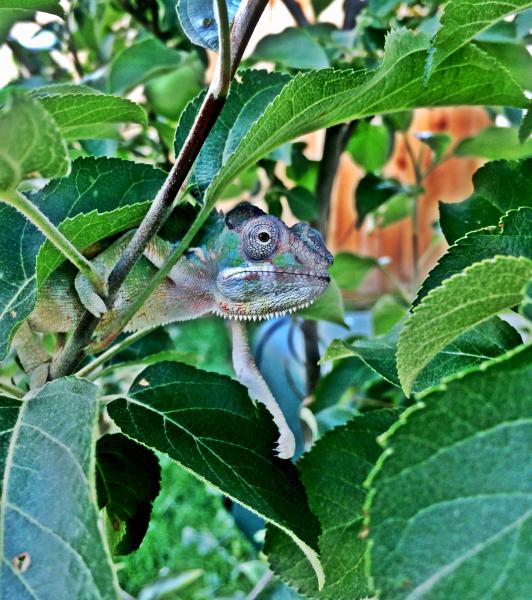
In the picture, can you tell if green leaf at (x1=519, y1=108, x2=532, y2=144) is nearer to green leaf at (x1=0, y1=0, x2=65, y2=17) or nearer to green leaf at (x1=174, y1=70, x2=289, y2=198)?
green leaf at (x1=174, y1=70, x2=289, y2=198)

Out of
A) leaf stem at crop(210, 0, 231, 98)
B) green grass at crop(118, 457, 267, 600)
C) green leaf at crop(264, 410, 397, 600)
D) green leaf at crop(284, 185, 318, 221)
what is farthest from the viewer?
green grass at crop(118, 457, 267, 600)

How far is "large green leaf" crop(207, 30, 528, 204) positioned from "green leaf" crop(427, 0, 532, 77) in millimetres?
16

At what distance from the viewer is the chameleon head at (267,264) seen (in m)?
0.62

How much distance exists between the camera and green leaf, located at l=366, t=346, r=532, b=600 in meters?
0.24

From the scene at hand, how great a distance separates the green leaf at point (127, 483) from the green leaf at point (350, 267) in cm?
61

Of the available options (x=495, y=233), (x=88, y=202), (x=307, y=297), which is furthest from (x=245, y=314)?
(x=495, y=233)

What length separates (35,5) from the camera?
495 millimetres

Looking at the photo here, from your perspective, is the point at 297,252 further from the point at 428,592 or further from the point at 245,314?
Answer: the point at 428,592

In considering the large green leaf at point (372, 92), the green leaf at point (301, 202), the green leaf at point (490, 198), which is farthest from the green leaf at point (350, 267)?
the large green leaf at point (372, 92)

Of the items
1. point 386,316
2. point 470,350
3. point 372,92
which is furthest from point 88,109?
point 386,316

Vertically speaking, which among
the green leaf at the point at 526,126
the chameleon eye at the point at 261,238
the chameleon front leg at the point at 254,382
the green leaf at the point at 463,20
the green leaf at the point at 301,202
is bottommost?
the chameleon front leg at the point at 254,382

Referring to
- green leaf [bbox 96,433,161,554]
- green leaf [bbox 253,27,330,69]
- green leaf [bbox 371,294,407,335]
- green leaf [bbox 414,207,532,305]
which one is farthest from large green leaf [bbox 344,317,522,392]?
green leaf [bbox 371,294,407,335]

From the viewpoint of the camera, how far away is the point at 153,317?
2.17 feet

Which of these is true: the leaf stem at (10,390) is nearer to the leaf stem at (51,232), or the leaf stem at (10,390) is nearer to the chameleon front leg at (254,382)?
the leaf stem at (51,232)
